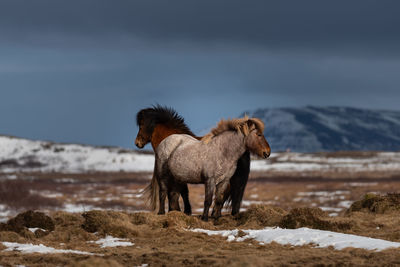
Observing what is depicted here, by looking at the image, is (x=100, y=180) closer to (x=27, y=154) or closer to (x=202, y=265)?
(x=27, y=154)

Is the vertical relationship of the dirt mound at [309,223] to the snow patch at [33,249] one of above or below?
above

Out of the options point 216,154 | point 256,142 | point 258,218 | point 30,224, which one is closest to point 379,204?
point 258,218

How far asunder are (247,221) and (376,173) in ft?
225

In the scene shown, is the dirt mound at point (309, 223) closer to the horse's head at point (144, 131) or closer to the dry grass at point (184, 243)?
the dry grass at point (184, 243)

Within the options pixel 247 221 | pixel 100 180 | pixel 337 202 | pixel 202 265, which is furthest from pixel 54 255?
pixel 100 180

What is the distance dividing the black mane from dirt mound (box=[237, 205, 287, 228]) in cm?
284

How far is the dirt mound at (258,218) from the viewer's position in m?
14.7

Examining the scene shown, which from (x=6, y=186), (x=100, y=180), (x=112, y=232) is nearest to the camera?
(x=112, y=232)

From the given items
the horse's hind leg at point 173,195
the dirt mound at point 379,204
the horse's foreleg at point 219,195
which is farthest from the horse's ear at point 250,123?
the dirt mound at point 379,204

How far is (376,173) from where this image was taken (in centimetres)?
8000

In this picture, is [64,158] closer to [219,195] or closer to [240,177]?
[240,177]

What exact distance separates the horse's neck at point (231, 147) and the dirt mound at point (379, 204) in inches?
188

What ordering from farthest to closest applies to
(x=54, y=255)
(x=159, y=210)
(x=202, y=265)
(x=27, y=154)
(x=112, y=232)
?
(x=27, y=154)
(x=159, y=210)
(x=112, y=232)
(x=54, y=255)
(x=202, y=265)

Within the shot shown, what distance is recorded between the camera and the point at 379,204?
17.3m
